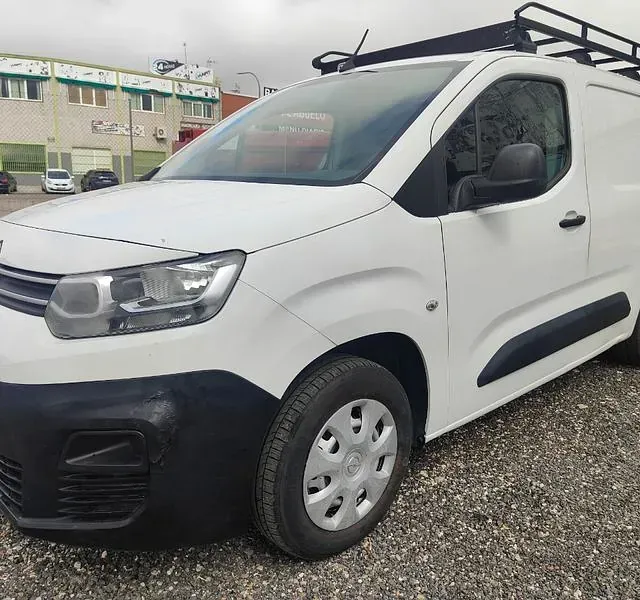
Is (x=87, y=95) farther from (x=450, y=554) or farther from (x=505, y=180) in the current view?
(x=450, y=554)

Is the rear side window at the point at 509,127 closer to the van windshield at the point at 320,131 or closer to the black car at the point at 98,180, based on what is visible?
the van windshield at the point at 320,131

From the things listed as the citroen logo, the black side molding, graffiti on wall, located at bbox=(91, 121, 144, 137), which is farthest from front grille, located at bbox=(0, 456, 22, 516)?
graffiti on wall, located at bbox=(91, 121, 144, 137)

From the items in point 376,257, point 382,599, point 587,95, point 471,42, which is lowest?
point 382,599

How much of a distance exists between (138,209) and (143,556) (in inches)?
47.7

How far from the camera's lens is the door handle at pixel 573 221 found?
2879mm

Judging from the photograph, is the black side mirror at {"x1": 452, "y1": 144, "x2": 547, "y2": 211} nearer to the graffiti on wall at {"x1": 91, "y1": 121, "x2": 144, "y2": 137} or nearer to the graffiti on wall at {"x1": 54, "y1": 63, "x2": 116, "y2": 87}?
the graffiti on wall at {"x1": 54, "y1": 63, "x2": 116, "y2": 87}

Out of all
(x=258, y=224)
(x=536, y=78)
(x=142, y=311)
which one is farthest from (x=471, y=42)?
(x=142, y=311)

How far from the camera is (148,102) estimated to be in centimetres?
4684

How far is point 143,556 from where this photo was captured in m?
2.14

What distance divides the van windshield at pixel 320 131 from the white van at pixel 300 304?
0.01 metres

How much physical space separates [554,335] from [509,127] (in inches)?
39.6

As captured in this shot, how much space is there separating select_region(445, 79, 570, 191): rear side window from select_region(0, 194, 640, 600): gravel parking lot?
1291 millimetres

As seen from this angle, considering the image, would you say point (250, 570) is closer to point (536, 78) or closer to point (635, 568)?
point (635, 568)

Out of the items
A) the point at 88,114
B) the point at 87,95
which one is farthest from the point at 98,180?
the point at 87,95
